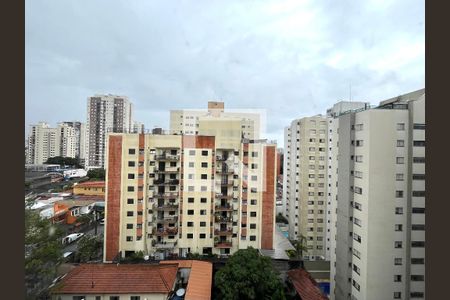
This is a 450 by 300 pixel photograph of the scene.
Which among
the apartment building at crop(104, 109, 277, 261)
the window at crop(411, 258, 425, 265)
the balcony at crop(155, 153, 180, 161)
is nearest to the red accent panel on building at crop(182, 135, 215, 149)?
the apartment building at crop(104, 109, 277, 261)

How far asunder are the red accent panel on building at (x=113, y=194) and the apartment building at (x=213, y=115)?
3.96 feet

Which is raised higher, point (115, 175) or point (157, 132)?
point (157, 132)

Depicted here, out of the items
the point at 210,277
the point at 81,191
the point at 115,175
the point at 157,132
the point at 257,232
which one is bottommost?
the point at 210,277

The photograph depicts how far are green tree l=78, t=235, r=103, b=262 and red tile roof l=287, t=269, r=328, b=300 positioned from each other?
3784mm

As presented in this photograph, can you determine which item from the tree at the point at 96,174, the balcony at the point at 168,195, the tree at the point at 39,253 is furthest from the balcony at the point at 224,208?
the tree at the point at 39,253

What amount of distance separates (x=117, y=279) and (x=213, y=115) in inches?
125

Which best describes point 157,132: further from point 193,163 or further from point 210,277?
point 210,277

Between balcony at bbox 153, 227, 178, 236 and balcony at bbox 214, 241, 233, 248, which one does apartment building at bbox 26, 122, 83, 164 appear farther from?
balcony at bbox 214, 241, 233, 248

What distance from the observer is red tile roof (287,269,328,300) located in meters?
4.46

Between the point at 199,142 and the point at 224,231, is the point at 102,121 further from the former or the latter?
the point at 224,231

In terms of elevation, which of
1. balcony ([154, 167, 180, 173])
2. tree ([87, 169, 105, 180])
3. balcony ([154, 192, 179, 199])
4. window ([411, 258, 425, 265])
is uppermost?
balcony ([154, 167, 180, 173])

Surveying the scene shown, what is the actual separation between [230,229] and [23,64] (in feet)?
16.9

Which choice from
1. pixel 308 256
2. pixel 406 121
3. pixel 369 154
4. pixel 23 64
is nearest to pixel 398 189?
pixel 369 154

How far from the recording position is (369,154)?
3.91 m
